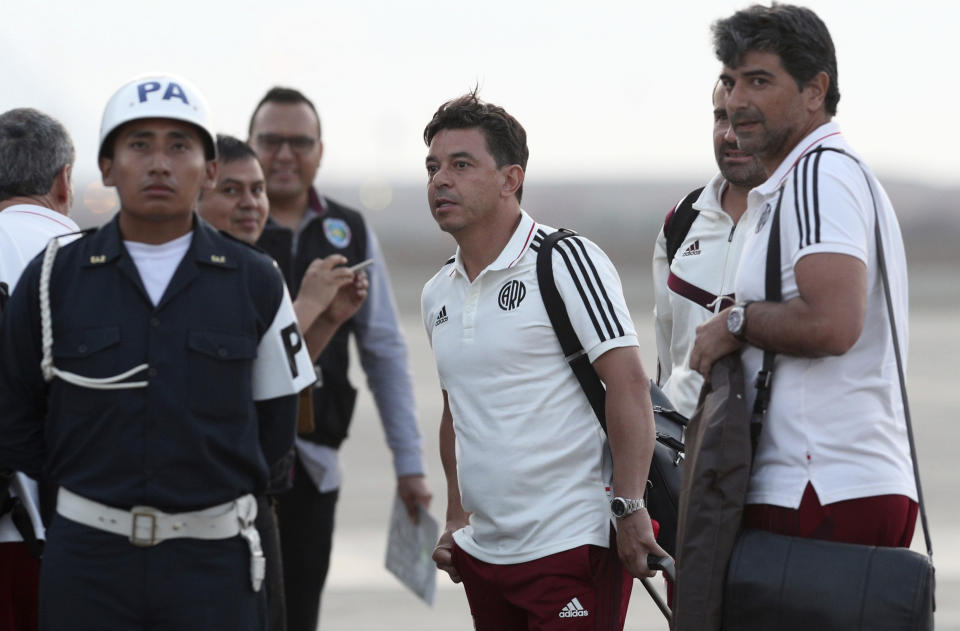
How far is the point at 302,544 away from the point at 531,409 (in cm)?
199

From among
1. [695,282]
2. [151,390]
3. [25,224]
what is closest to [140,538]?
[151,390]

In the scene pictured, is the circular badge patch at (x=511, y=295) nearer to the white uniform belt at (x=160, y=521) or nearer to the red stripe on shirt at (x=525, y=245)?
the red stripe on shirt at (x=525, y=245)

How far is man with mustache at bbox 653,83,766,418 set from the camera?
4.59 meters

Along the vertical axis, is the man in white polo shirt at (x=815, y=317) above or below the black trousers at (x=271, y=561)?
above

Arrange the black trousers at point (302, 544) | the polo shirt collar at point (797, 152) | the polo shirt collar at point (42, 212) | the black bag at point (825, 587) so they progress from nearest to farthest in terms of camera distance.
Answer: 1. the black bag at point (825, 587)
2. the polo shirt collar at point (797, 152)
3. the polo shirt collar at point (42, 212)
4. the black trousers at point (302, 544)

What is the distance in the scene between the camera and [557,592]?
3.94m

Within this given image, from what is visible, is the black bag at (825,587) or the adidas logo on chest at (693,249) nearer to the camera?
the black bag at (825,587)

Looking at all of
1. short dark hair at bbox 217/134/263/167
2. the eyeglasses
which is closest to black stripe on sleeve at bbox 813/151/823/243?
short dark hair at bbox 217/134/263/167

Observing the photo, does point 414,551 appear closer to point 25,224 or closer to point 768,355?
point 25,224

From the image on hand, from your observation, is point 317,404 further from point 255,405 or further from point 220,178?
point 255,405

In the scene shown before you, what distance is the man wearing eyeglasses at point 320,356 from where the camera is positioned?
572 centimetres

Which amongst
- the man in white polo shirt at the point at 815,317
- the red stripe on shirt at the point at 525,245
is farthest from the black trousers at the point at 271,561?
the man in white polo shirt at the point at 815,317

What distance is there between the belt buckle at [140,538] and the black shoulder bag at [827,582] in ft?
A: 4.47

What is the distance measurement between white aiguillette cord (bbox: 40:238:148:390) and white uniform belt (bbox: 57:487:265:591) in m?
0.27
